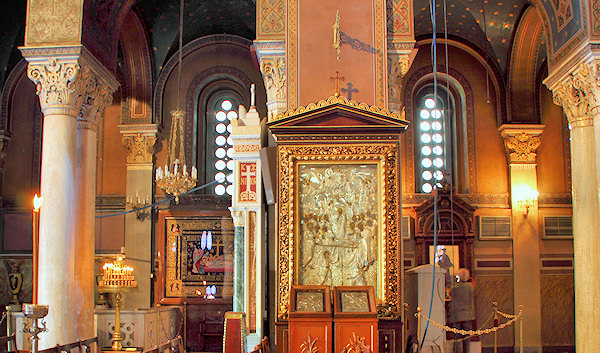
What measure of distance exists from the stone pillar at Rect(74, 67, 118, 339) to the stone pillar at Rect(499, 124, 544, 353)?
29.1 ft

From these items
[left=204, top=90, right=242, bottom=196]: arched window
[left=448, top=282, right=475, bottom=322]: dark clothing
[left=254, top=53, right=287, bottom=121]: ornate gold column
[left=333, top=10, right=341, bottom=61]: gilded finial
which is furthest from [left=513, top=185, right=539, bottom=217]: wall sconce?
[left=333, top=10, right=341, bottom=61]: gilded finial

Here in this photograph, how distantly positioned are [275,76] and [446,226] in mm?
6972

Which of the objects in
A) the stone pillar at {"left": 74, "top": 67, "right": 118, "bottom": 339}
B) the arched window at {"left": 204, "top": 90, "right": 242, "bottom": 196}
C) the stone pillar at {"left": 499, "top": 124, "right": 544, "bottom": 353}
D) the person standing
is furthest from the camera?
the arched window at {"left": 204, "top": 90, "right": 242, "bottom": 196}

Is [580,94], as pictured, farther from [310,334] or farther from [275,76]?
[310,334]

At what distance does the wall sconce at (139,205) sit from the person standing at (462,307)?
6.71 m

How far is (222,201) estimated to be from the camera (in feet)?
47.9

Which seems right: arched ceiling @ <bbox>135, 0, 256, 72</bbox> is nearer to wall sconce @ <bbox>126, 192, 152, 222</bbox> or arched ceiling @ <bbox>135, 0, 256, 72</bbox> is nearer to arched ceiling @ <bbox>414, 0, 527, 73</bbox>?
wall sconce @ <bbox>126, 192, 152, 222</bbox>

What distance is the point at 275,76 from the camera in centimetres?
913

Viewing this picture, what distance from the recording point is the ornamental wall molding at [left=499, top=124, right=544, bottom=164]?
48.3ft

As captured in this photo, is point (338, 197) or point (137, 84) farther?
point (137, 84)

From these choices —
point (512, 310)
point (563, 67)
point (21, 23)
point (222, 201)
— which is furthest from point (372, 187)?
point (21, 23)

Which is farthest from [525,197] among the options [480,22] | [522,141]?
[480,22]

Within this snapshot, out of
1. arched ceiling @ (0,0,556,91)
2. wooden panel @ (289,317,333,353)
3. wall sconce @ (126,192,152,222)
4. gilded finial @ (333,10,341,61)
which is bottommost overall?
wooden panel @ (289,317,333,353)

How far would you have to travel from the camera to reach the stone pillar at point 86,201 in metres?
9.49
